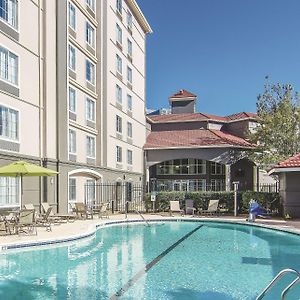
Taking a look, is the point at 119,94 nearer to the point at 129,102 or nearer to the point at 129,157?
the point at 129,102

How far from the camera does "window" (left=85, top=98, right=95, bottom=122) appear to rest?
29150 millimetres

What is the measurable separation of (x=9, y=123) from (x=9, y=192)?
3.30m

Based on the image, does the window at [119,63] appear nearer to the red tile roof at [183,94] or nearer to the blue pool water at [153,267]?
the red tile roof at [183,94]

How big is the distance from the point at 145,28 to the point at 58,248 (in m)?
34.9

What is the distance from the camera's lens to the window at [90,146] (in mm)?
29106

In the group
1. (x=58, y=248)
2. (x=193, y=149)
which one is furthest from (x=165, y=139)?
(x=58, y=248)

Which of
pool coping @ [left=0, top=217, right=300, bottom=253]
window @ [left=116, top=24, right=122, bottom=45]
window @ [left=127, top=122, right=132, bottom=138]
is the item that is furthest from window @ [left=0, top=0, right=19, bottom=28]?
window @ [left=127, top=122, right=132, bottom=138]

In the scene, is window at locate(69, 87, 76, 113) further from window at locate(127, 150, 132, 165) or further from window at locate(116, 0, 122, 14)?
window at locate(116, 0, 122, 14)

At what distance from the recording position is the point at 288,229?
1761 centimetres

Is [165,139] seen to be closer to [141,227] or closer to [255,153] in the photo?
[255,153]

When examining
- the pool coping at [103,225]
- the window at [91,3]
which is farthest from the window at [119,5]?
the pool coping at [103,225]

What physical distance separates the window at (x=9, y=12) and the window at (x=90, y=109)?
9.44m

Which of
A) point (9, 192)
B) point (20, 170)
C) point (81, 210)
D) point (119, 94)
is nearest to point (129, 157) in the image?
point (119, 94)

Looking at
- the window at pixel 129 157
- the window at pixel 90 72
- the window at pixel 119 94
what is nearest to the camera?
the window at pixel 90 72
